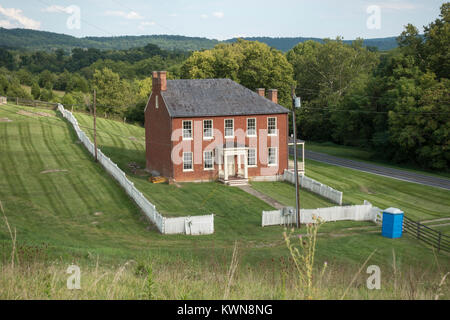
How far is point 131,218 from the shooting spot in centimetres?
3053

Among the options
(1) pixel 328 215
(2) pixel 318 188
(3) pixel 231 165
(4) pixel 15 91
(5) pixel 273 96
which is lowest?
(1) pixel 328 215

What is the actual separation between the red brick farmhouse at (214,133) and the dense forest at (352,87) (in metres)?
18.1

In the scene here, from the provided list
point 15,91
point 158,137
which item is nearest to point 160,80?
point 158,137

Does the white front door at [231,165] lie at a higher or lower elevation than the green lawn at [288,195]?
higher

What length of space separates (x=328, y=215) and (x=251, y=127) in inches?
552

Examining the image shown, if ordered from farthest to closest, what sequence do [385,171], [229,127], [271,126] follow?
[385,171], [271,126], [229,127]

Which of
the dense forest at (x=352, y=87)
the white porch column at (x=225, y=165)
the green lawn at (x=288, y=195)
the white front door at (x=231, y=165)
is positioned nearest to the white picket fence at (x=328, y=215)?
the green lawn at (x=288, y=195)

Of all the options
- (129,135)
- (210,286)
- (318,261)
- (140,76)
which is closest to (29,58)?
(140,76)

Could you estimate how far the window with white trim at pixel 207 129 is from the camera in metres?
41.7

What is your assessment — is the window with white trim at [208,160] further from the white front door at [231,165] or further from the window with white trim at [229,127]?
the window with white trim at [229,127]

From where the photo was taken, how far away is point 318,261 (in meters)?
22.7

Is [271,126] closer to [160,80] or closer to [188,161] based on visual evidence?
[188,161]

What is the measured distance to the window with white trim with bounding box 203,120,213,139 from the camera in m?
41.7

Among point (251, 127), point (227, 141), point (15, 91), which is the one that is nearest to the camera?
point (227, 141)
